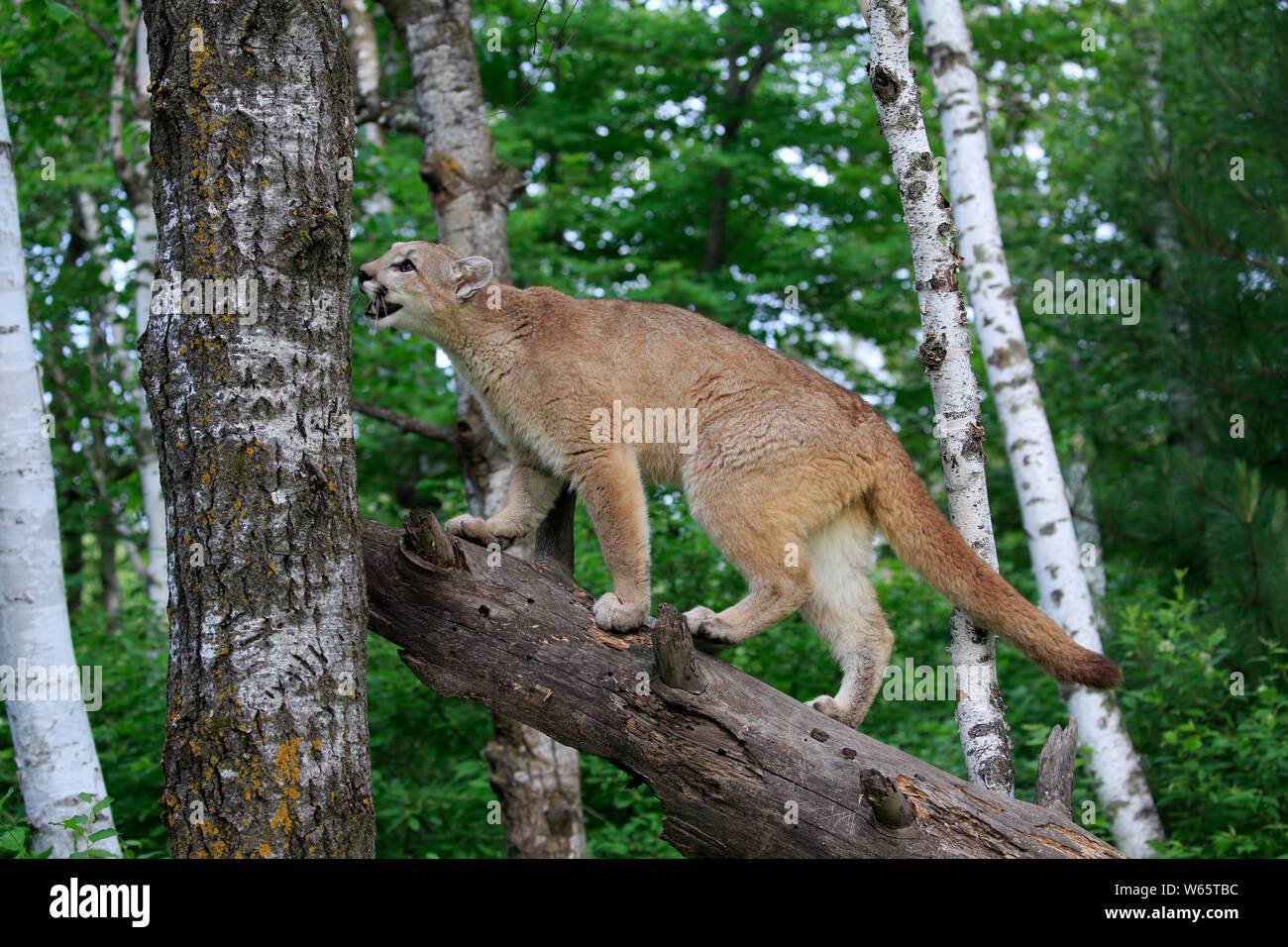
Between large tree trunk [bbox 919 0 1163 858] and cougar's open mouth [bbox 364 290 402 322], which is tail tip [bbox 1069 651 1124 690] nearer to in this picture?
large tree trunk [bbox 919 0 1163 858]

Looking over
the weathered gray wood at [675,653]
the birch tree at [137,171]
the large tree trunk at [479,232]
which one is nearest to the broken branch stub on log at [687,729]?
the weathered gray wood at [675,653]

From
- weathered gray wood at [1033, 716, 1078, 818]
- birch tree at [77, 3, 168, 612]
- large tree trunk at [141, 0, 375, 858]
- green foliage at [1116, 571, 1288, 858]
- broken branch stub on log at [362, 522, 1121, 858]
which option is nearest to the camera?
large tree trunk at [141, 0, 375, 858]

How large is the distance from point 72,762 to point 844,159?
14674mm

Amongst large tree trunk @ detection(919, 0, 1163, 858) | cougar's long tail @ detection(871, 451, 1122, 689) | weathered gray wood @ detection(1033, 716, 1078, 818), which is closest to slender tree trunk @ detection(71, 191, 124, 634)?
large tree trunk @ detection(919, 0, 1163, 858)

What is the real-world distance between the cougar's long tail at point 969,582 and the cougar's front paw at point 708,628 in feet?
3.08

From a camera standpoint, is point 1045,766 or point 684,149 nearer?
point 1045,766

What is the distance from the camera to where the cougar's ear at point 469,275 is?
5.82 meters

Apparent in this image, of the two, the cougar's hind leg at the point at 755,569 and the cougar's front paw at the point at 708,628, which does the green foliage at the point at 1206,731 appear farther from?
the cougar's front paw at the point at 708,628

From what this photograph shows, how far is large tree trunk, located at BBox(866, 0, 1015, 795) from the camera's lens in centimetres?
487

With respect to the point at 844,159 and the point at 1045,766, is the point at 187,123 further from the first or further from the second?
the point at 844,159

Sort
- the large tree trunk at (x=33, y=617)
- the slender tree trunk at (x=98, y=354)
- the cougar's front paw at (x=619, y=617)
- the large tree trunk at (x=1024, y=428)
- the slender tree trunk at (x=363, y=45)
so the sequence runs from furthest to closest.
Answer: the slender tree trunk at (x=98, y=354)
the slender tree trunk at (x=363, y=45)
the large tree trunk at (x=1024, y=428)
the large tree trunk at (x=33, y=617)
the cougar's front paw at (x=619, y=617)

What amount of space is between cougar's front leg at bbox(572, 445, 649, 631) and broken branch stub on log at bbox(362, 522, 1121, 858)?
429 mm

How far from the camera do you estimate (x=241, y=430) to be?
138 inches
